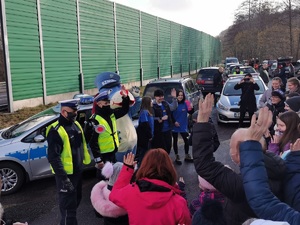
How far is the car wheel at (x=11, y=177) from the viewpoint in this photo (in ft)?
18.5

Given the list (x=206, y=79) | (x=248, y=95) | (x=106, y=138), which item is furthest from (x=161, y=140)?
(x=206, y=79)

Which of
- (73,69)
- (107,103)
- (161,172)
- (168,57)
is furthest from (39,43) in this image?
(168,57)

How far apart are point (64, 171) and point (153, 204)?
1.74m

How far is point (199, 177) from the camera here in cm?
277

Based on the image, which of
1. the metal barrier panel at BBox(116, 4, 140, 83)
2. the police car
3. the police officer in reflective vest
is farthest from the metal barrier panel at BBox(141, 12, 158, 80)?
Answer: the police officer in reflective vest

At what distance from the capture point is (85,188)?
5.97 m

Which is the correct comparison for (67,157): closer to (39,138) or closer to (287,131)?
(39,138)

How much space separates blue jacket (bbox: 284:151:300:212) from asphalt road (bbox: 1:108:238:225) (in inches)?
127

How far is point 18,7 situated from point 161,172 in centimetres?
1254

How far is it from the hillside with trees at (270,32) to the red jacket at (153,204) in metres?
43.0

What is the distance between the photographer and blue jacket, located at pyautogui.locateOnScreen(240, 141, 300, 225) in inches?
66.4

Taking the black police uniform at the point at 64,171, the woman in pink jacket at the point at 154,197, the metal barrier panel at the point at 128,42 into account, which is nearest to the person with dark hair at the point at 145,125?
the black police uniform at the point at 64,171

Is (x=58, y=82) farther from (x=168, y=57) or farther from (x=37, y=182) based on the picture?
(x=168, y=57)

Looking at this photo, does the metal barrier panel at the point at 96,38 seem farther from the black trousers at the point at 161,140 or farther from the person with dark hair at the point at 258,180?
the person with dark hair at the point at 258,180
